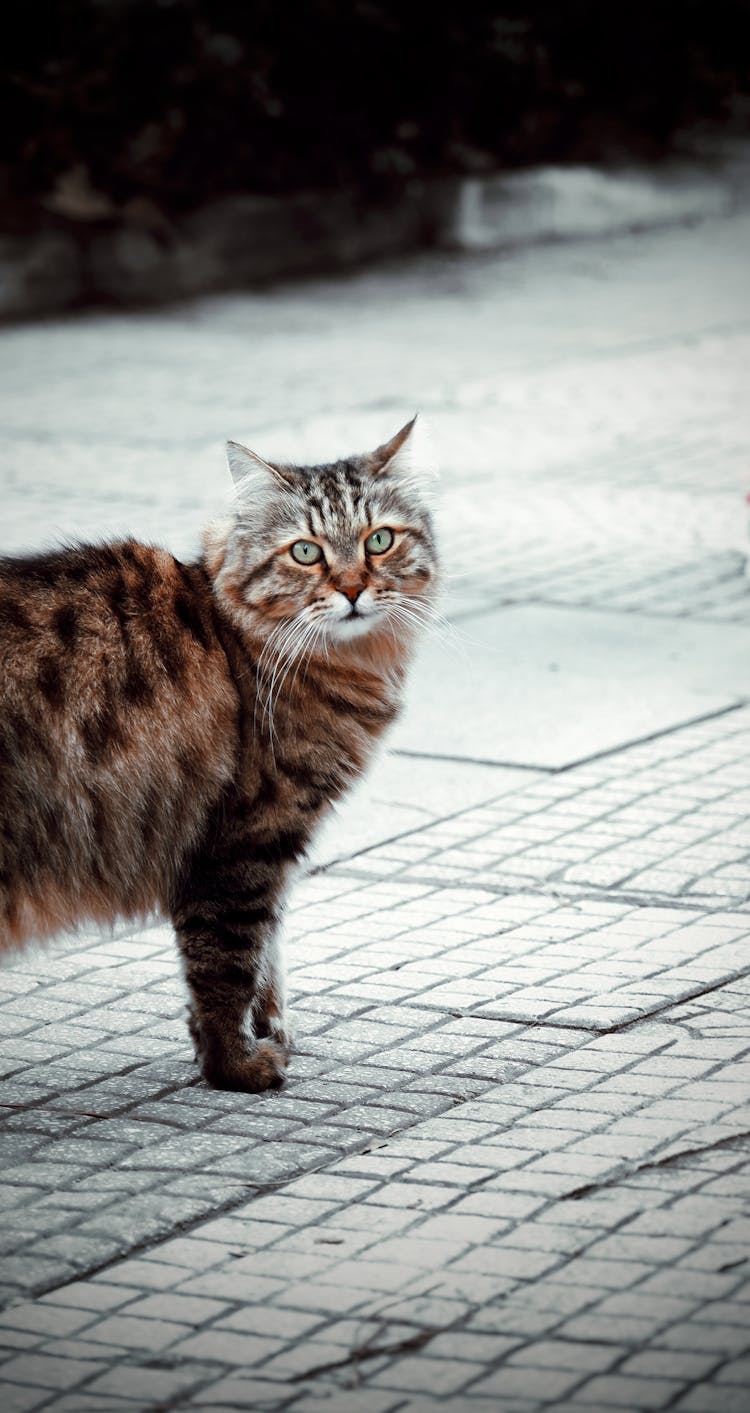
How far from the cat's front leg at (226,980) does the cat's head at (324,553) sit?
72cm

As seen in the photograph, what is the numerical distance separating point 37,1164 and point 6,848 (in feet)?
2.35

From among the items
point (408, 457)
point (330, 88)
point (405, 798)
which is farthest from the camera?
point (330, 88)

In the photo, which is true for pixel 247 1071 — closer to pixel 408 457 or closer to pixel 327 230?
pixel 408 457

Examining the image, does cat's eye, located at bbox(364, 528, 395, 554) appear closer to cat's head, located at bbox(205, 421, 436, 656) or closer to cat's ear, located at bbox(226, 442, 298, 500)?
cat's head, located at bbox(205, 421, 436, 656)

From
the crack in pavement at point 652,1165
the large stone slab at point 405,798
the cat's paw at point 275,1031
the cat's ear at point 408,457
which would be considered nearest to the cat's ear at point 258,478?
the cat's ear at point 408,457

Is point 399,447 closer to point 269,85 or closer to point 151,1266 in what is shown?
point 151,1266

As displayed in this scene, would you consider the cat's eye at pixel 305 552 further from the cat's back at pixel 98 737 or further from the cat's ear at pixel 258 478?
the cat's back at pixel 98 737

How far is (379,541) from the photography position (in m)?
4.94

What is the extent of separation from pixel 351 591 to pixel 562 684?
10.5 feet

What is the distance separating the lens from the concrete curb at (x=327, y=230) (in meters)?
17.8

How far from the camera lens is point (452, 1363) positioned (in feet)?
11.2

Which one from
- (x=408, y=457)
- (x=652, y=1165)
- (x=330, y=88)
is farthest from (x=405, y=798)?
(x=330, y=88)

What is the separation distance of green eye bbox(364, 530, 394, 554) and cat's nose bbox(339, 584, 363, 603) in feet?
0.50

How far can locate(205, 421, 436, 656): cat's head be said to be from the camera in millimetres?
4805
